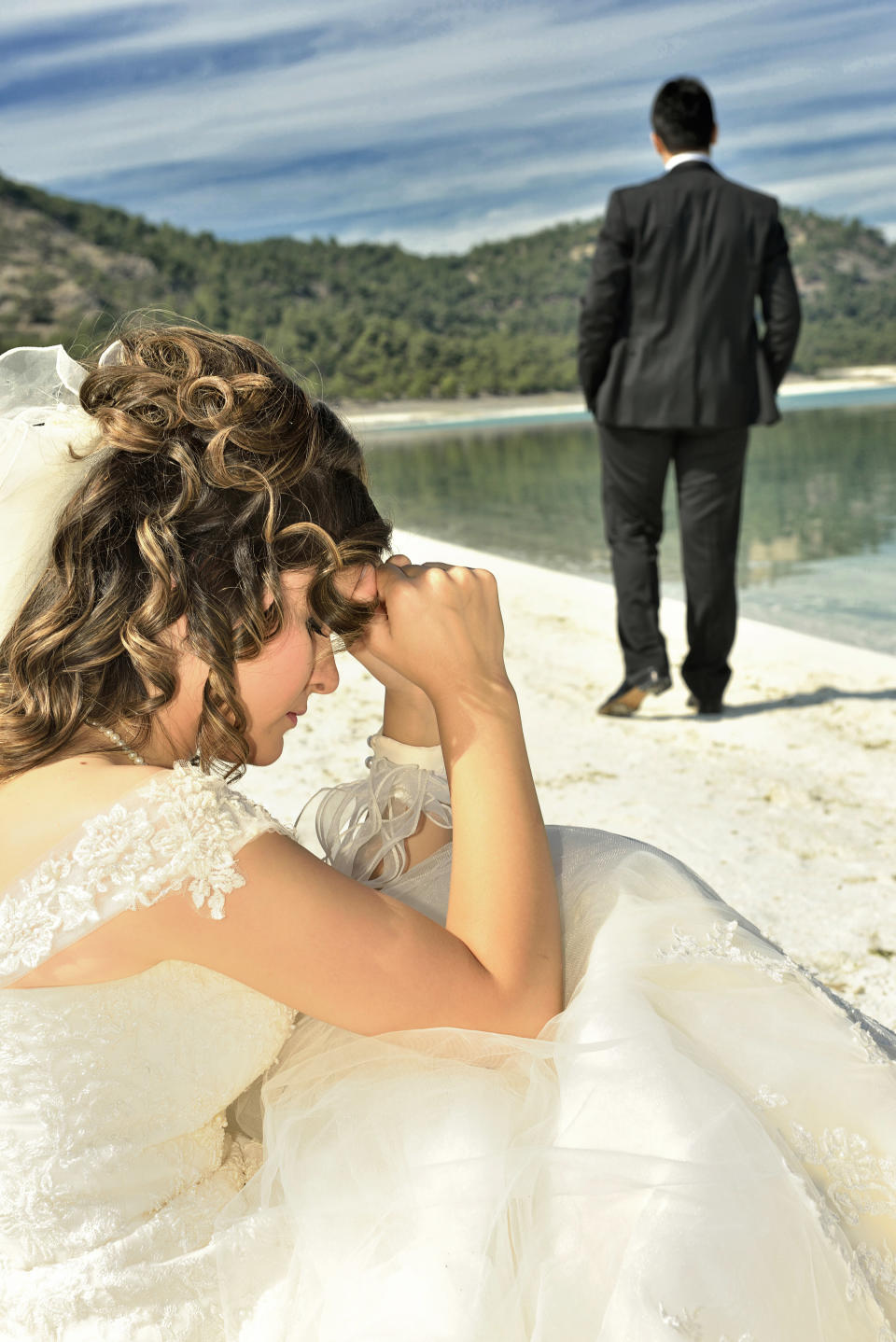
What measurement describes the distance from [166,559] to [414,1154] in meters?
0.60

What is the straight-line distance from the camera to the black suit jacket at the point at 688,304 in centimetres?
369

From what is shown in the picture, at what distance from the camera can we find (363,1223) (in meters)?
0.95

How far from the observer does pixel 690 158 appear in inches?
147

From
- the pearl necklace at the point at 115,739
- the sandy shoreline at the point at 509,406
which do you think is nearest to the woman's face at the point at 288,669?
the pearl necklace at the point at 115,739

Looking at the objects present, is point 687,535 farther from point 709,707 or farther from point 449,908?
point 449,908

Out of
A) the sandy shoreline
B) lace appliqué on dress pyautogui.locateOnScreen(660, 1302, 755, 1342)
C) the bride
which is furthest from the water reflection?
the sandy shoreline

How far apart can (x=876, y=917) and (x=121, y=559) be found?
187 cm

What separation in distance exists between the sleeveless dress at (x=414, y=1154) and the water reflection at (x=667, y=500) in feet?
2.07

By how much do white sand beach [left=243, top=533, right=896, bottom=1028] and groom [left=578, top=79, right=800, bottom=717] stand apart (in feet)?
1.00

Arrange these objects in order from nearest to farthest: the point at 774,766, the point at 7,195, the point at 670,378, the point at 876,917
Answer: the point at 876,917 → the point at 774,766 → the point at 670,378 → the point at 7,195

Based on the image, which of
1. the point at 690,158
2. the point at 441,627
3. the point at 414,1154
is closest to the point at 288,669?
the point at 441,627

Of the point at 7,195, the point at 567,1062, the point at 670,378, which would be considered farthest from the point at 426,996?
the point at 7,195

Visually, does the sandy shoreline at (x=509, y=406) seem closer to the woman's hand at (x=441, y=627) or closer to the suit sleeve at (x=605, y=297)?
the suit sleeve at (x=605, y=297)

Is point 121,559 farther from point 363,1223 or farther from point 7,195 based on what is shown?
point 7,195
